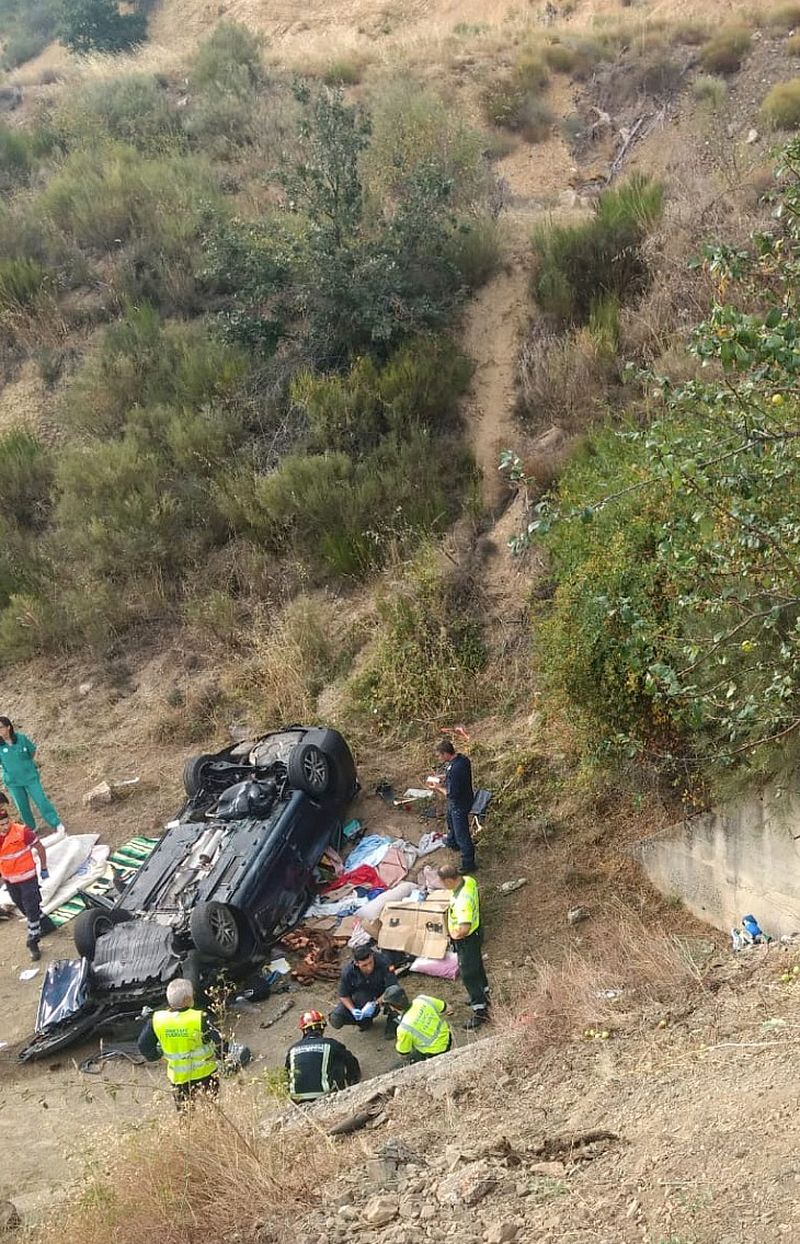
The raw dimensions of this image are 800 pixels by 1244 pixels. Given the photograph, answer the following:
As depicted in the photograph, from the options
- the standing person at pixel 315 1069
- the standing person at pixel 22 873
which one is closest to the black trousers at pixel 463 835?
the standing person at pixel 315 1069

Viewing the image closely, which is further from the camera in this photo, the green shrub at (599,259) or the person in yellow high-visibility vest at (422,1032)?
the green shrub at (599,259)

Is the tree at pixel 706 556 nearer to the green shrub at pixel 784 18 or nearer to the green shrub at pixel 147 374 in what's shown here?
the green shrub at pixel 147 374

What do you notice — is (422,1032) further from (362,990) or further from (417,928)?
(417,928)

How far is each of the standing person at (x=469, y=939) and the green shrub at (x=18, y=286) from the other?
50.0 ft

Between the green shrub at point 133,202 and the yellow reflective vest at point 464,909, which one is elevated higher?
the green shrub at point 133,202

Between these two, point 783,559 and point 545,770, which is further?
point 545,770

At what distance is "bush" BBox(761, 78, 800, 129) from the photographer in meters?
17.4

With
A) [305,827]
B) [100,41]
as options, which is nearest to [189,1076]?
[305,827]

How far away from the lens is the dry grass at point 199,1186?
4.64m

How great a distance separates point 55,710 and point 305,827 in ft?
19.2

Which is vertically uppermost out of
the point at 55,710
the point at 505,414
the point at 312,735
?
the point at 505,414

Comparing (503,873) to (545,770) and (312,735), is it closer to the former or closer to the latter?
(545,770)

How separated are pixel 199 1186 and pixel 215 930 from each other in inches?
118

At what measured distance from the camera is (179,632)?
1402cm
